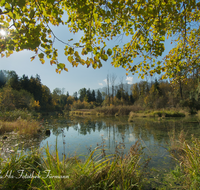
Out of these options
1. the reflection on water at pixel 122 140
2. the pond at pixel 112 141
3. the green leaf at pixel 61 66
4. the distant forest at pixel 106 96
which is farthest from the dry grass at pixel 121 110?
the green leaf at pixel 61 66

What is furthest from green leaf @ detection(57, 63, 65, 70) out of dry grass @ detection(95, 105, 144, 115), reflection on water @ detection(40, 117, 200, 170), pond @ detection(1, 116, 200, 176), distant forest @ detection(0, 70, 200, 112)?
dry grass @ detection(95, 105, 144, 115)

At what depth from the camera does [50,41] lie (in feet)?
4.98

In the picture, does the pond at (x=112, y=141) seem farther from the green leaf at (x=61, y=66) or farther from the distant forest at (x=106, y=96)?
the distant forest at (x=106, y=96)

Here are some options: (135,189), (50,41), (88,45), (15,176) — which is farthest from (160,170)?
(50,41)

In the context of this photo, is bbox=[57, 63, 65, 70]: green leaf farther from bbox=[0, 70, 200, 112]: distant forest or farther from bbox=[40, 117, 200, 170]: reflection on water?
bbox=[0, 70, 200, 112]: distant forest

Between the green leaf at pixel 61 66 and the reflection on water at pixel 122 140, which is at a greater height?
the green leaf at pixel 61 66

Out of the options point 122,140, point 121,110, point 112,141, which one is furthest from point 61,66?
point 121,110

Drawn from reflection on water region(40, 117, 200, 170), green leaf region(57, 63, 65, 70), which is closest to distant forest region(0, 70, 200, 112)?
reflection on water region(40, 117, 200, 170)

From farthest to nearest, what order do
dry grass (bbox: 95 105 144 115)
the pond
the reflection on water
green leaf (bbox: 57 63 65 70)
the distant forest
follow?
dry grass (bbox: 95 105 144 115) → the distant forest → the reflection on water → the pond → green leaf (bbox: 57 63 65 70)

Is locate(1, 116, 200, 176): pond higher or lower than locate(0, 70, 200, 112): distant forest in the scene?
lower

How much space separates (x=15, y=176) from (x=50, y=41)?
6.06 ft

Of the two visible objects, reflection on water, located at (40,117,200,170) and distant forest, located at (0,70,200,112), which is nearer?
reflection on water, located at (40,117,200,170)

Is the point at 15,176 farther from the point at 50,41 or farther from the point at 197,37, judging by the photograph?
the point at 197,37

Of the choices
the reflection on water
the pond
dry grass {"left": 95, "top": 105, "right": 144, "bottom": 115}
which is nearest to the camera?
the pond
